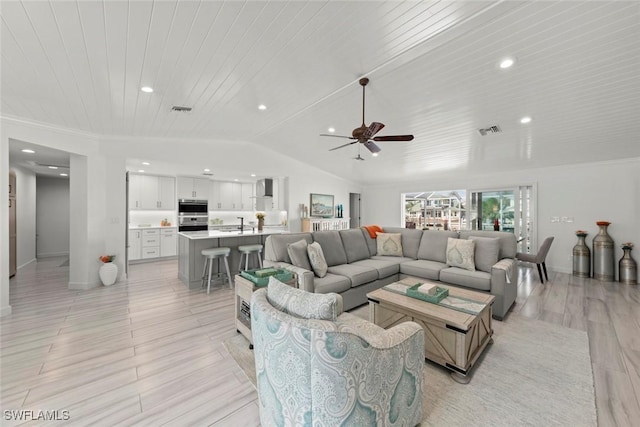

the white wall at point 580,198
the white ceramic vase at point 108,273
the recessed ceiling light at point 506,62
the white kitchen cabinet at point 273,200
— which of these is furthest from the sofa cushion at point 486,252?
the white ceramic vase at point 108,273

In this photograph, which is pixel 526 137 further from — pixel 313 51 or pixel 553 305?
pixel 313 51

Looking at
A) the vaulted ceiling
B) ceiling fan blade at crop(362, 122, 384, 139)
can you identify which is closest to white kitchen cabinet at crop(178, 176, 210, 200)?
the vaulted ceiling

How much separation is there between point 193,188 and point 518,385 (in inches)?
304

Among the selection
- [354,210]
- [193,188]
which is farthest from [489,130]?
[193,188]

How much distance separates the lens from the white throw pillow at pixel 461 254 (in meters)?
3.68

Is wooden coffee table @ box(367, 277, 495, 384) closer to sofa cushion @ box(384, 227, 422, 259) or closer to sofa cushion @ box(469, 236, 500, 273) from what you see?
sofa cushion @ box(469, 236, 500, 273)

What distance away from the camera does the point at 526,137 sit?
433cm

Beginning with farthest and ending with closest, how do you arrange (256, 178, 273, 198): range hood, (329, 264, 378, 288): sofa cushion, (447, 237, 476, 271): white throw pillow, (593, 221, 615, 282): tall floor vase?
(256, 178, 273, 198): range hood → (593, 221, 615, 282): tall floor vase → (447, 237, 476, 271): white throw pillow → (329, 264, 378, 288): sofa cushion

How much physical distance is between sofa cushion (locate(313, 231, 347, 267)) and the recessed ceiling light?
3.03 m

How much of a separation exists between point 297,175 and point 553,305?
20.6 feet

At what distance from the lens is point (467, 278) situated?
3393 mm

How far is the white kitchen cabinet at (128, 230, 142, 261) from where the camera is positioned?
20.7ft

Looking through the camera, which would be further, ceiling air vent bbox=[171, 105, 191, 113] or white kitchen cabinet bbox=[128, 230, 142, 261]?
white kitchen cabinet bbox=[128, 230, 142, 261]

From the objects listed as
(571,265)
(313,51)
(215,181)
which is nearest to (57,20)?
(313,51)
